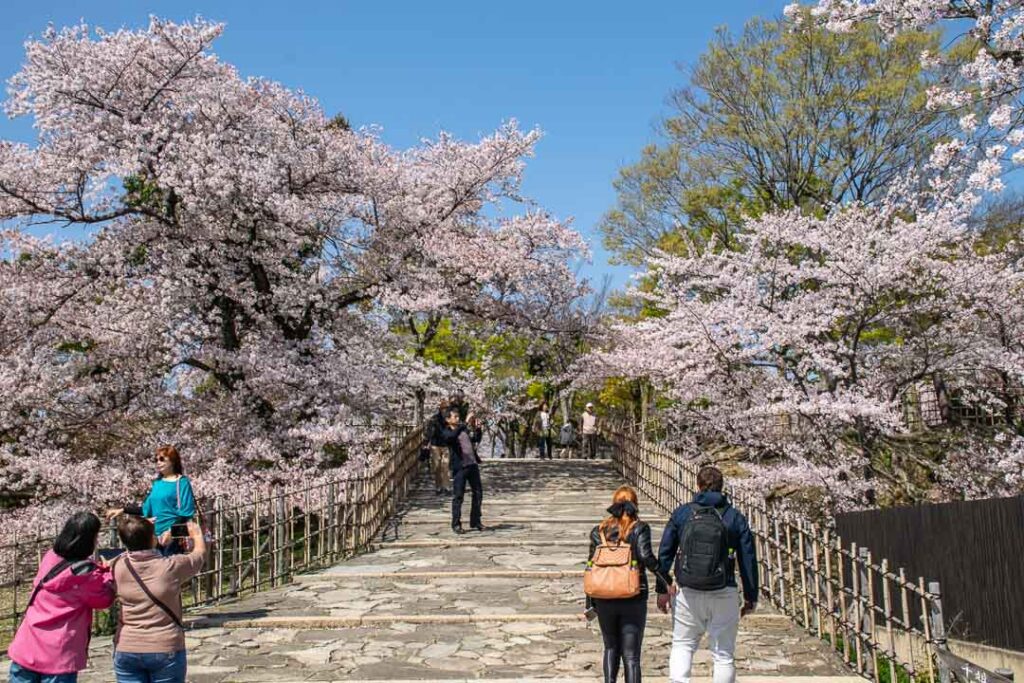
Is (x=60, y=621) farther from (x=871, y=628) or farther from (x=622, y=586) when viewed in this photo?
(x=871, y=628)

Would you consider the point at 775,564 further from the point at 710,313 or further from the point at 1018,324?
the point at 1018,324

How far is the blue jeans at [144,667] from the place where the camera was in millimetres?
5133

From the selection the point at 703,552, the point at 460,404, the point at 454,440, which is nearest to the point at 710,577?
the point at 703,552

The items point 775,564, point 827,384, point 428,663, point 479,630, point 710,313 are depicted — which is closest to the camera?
point 428,663

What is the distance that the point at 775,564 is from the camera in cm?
1081

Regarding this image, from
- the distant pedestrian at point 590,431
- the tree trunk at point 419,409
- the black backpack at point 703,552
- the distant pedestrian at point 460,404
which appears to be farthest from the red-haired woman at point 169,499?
the distant pedestrian at point 590,431

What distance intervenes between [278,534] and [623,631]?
248 inches

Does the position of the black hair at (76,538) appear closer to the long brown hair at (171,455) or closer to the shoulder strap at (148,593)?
the shoulder strap at (148,593)

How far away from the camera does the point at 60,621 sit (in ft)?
17.8

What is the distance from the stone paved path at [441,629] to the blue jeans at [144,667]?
2.80 meters

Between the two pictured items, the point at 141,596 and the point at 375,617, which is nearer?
the point at 141,596

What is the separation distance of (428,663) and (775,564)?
4327 mm

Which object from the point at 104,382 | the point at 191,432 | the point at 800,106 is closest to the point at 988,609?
the point at 191,432

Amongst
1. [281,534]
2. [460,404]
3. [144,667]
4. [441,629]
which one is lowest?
[441,629]
